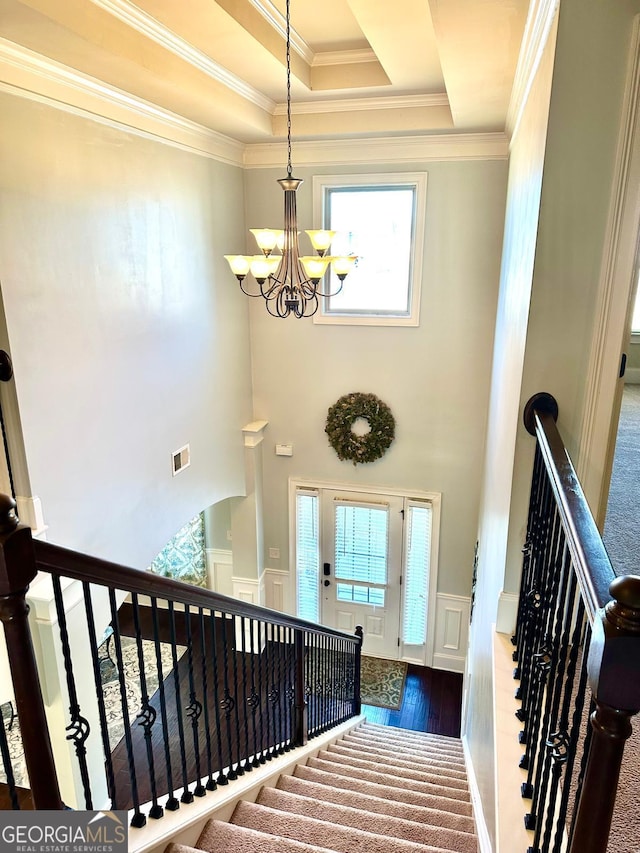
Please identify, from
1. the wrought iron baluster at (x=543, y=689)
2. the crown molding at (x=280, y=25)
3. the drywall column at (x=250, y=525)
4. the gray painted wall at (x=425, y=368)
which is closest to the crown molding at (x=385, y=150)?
the gray painted wall at (x=425, y=368)

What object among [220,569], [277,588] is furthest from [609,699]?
[220,569]

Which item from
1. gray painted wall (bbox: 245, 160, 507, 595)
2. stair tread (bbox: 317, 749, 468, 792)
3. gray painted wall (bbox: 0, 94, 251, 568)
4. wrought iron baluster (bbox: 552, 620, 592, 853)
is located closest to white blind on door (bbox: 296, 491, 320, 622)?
gray painted wall (bbox: 245, 160, 507, 595)

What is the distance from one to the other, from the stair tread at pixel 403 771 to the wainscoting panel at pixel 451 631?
2.72 m

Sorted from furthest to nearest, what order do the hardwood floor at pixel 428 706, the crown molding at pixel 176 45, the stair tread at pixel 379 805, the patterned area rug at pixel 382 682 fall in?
the patterned area rug at pixel 382 682, the hardwood floor at pixel 428 706, the crown molding at pixel 176 45, the stair tread at pixel 379 805

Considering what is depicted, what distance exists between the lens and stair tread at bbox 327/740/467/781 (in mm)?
3631

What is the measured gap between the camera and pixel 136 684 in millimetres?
6012

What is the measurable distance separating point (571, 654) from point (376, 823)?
1745mm

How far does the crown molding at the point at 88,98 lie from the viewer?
2865 mm

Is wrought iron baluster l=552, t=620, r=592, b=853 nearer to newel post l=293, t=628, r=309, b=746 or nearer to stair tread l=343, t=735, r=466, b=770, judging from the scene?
newel post l=293, t=628, r=309, b=746

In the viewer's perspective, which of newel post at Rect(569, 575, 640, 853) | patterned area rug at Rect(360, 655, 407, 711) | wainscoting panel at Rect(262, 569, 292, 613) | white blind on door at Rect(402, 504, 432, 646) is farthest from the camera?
wainscoting panel at Rect(262, 569, 292, 613)

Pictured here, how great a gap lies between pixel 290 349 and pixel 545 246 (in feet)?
13.7

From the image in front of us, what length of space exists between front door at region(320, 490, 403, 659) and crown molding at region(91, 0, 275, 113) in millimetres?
3902

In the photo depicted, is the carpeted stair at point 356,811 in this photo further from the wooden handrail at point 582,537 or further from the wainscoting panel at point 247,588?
the wainscoting panel at point 247,588

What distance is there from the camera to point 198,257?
16.3ft
